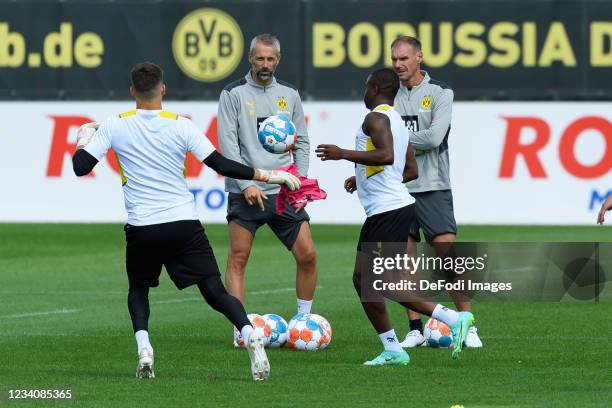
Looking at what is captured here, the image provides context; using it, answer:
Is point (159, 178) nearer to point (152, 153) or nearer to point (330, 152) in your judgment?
point (152, 153)

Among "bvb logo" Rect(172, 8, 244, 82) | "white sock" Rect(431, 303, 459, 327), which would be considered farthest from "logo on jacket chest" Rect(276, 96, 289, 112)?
"bvb logo" Rect(172, 8, 244, 82)

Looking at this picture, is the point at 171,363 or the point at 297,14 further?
the point at 297,14

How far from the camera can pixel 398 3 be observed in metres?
25.6

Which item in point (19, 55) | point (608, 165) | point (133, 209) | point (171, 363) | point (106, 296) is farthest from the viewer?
point (19, 55)

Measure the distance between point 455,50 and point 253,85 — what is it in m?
13.1

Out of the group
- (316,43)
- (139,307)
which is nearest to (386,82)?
(139,307)

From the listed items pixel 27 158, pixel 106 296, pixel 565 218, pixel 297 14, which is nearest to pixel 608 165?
pixel 565 218

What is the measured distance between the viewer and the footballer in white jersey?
10469 millimetres

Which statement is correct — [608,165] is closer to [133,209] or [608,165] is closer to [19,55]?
[19,55]

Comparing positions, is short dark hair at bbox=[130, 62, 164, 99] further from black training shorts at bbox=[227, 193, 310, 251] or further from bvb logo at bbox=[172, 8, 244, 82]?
bvb logo at bbox=[172, 8, 244, 82]

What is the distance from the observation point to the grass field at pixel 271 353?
32.2ft

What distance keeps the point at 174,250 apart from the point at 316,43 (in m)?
15.4

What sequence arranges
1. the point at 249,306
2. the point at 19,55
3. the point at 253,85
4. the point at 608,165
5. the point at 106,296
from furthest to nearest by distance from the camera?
1. the point at 19,55
2. the point at 608,165
3. the point at 106,296
4. the point at 249,306
5. the point at 253,85

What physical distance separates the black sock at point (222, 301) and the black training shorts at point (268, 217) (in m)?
2.15
